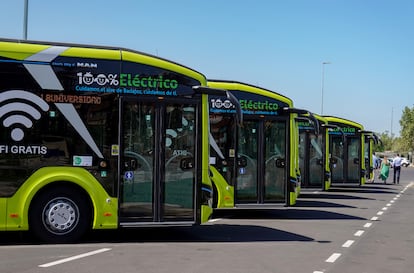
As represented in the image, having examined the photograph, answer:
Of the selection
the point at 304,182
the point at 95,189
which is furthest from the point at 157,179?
the point at 304,182

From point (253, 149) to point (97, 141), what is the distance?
5.51 metres

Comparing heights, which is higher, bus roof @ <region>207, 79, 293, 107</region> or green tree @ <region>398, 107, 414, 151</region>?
green tree @ <region>398, 107, 414, 151</region>

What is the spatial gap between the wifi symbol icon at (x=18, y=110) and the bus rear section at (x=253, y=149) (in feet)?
17.0

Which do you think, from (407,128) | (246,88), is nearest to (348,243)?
(246,88)

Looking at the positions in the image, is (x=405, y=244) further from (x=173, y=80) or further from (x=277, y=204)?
(x=173, y=80)

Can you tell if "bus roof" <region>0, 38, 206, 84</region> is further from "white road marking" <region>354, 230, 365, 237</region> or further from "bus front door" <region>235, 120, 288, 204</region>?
"white road marking" <region>354, 230, 365, 237</region>

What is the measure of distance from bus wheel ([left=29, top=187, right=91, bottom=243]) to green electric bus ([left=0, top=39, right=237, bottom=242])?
2 centimetres

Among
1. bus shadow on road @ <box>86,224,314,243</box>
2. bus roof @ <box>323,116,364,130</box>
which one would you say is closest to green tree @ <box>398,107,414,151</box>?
bus roof @ <box>323,116,364,130</box>

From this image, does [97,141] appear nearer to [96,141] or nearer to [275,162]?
[96,141]

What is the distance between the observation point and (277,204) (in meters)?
14.0

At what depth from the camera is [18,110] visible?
30.1ft

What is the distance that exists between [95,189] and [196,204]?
1885 mm

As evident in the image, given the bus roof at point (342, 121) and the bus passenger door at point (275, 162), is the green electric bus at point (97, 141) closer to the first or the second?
the bus passenger door at point (275, 162)

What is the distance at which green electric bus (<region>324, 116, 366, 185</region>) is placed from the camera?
2405 cm
